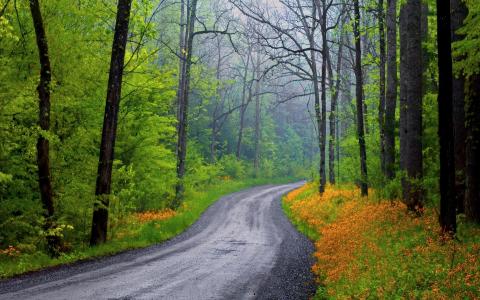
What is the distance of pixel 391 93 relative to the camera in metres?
17.4

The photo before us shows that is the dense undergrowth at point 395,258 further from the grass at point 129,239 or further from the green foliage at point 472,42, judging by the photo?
the grass at point 129,239

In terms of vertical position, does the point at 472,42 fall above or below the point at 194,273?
above

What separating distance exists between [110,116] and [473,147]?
405 inches

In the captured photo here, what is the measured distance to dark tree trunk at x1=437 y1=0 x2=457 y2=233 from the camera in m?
8.71

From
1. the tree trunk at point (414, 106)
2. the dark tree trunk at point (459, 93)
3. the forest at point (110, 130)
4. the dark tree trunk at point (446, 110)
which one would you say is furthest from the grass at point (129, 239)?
the dark tree trunk at point (459, 93)

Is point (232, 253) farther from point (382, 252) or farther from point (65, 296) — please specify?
point (65, 296)

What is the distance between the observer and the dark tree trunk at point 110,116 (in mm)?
13391

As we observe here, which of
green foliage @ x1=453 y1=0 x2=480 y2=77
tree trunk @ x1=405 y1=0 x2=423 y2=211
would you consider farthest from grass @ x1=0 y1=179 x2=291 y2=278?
green foliage @ x1=453 y1=0 x2=480 y2=77

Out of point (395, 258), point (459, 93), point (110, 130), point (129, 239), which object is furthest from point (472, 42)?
point (129, 239)

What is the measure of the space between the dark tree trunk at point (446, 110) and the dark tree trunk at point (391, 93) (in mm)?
8087

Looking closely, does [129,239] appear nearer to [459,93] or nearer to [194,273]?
[194,273]

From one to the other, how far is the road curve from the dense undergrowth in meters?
0.72

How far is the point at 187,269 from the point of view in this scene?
34.7ft

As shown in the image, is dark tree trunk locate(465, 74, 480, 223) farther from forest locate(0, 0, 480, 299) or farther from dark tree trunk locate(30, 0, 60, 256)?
dark tree trunk locate(30, 0, 60, 256)
